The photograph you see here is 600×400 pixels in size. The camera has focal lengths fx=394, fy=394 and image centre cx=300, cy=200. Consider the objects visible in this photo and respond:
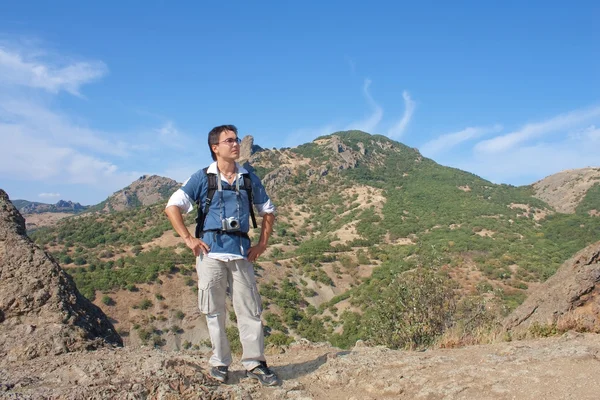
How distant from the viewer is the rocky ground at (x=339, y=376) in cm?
315

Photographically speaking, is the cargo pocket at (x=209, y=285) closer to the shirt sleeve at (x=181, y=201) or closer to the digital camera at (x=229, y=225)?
the digital camera at (x=229, y=225)

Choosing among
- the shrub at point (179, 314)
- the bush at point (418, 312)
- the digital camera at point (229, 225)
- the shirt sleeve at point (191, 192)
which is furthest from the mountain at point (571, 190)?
the shirt sleeve at point (191, 192)

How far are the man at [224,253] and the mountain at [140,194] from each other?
115 meters

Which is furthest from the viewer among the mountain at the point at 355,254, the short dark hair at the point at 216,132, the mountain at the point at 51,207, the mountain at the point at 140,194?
the mountain at the point at 51,207

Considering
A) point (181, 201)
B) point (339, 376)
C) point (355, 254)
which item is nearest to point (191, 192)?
point (181, 201)

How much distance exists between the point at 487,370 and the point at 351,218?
6617cm

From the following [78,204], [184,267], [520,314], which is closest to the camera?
[520,314]

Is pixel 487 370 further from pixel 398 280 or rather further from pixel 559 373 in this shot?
pixel 398 280

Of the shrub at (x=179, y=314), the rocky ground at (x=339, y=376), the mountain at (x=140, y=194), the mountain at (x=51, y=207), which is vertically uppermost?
the mountain at (x=51, y=207)

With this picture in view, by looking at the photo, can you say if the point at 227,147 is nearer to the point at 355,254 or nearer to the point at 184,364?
the point at 184,364

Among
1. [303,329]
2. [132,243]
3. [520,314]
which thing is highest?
[132,243]

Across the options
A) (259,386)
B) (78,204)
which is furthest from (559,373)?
(78,204)

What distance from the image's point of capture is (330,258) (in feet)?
147

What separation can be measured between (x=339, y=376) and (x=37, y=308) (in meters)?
3.60
